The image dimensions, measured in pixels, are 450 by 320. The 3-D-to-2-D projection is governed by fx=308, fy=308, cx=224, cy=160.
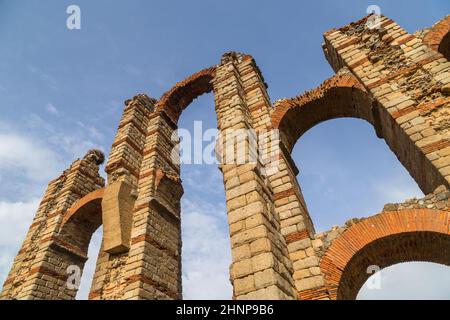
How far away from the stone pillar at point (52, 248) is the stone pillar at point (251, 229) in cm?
706

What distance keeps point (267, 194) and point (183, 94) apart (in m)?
8.11

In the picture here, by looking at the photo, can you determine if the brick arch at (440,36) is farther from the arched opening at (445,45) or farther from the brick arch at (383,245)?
the brick arch at (383,245)

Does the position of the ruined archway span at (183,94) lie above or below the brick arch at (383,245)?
above

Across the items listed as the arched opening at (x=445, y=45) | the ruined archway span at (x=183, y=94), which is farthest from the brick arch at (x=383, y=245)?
the ruined archway span at (x=183, y=94)

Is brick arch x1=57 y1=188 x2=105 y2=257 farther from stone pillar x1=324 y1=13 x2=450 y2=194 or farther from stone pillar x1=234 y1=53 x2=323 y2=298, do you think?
stone pillar x1=324 y1=13 x2=450 y2=194

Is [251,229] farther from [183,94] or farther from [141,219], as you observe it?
[183,94]

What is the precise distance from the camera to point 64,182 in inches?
512

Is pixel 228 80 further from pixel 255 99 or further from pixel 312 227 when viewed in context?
pixel 312 227

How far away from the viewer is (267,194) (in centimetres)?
562

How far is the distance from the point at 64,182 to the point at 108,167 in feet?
14.1

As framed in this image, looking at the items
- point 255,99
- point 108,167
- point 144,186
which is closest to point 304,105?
point 255,99

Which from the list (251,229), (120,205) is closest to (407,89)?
(251,229)

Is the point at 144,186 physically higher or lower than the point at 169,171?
lower

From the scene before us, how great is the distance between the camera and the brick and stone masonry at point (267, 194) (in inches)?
187
